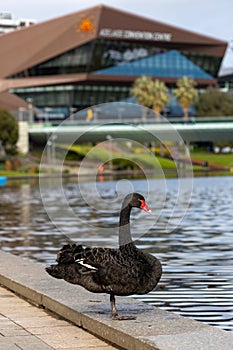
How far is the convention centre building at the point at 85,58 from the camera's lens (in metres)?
166

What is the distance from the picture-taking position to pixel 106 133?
130 meters

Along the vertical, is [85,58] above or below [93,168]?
above

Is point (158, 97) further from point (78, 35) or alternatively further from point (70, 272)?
point (70, 272)

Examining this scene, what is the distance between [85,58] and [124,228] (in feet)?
522

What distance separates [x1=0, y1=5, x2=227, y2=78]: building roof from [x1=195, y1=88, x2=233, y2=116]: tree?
566 inches

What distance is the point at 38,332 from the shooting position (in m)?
10.5

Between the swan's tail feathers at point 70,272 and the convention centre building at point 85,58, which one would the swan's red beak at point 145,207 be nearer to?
the swan's tail feathers at point 70,272

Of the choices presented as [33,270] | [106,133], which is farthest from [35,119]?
[33,270]

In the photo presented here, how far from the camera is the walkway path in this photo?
9.79 meters

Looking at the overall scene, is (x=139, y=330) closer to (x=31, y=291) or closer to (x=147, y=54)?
(x=31, y=291)

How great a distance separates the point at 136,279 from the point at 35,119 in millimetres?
157250

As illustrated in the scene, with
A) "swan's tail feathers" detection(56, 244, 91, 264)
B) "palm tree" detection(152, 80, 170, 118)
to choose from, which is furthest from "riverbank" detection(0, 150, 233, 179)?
"swan's tail feathers" detection(56, 244, 91, 264)

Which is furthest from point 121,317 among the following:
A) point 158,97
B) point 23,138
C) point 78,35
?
point 78,35

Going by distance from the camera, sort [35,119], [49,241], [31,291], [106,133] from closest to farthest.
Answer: [31,291], [49,241], [106,133], [35,119]
